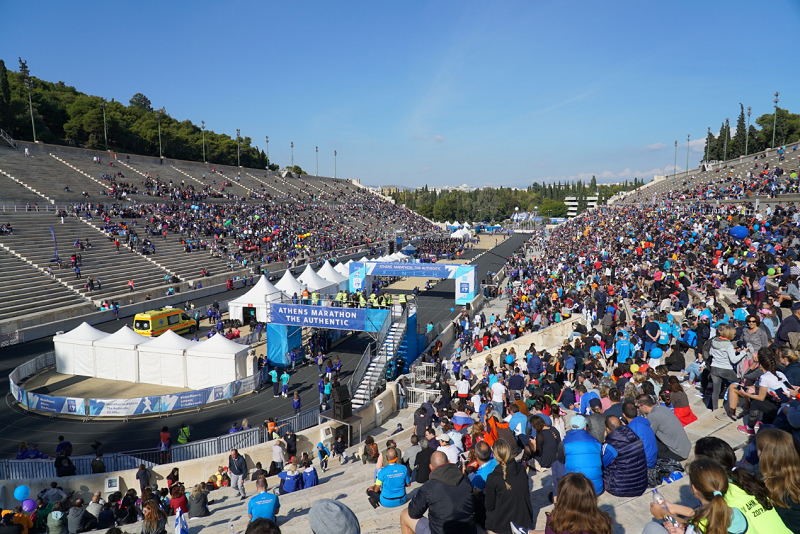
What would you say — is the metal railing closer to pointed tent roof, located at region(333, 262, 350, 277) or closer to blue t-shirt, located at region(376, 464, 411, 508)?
blue t-shirt, located at region(376, 464, 411, 508)

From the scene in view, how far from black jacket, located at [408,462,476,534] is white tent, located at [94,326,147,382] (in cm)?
1750

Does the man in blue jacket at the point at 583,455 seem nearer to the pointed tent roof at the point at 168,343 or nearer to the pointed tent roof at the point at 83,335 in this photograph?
the pointed tent roof at the point at 168,343

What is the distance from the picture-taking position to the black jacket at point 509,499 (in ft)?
16.8

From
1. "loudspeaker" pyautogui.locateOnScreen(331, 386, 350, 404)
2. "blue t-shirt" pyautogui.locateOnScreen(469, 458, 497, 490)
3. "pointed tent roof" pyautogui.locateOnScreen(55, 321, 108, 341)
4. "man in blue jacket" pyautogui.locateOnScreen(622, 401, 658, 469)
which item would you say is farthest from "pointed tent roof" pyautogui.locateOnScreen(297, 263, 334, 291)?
"man in blue jacket" pyautogui.locateOnScreen(622, 401, 658, 469)

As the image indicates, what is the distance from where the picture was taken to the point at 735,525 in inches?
143

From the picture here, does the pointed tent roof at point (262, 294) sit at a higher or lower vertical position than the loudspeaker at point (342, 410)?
higher

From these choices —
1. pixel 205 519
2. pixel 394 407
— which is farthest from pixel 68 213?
pixel 205 519

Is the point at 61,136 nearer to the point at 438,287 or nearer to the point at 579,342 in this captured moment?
the point at 438,287

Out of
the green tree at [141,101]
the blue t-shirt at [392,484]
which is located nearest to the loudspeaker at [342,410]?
the blue t-shirt at [392,484]

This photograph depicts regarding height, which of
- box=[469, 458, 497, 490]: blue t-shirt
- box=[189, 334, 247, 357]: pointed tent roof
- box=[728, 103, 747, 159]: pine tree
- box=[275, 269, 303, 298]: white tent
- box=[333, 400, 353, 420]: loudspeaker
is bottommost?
box=[333, 400, 353, 420]: loudspeaker

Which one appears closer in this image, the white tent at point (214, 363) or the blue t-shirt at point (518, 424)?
the blue t-shirt at point (518, 424)

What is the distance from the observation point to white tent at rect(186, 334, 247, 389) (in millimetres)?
18156

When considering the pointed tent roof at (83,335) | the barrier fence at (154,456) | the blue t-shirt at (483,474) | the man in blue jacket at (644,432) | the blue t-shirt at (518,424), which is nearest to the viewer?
the blue t-shirt at (483,474)

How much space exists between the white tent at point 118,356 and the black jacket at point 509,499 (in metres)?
17.7
